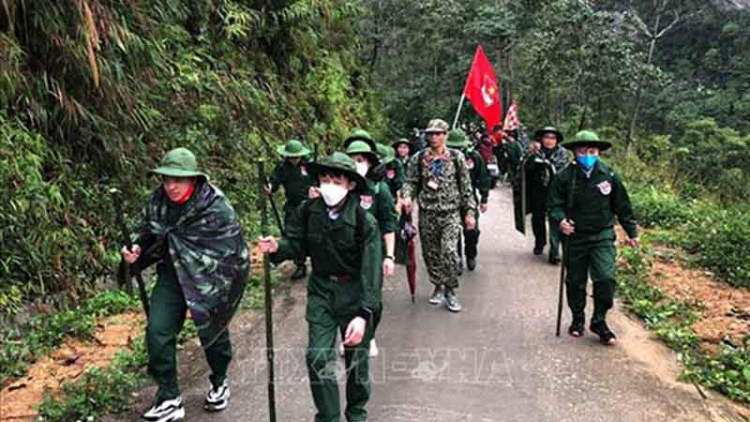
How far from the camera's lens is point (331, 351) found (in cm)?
402

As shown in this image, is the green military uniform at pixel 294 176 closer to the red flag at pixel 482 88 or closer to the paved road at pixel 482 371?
the paved road at pixel 482 371

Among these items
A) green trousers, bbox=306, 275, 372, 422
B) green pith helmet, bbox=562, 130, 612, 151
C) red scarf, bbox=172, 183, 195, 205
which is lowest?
green trousers, bbox=306, 275, 372, 422

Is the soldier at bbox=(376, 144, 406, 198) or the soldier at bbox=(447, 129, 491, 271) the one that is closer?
the soldier at bbox=(447, 129, 491, 271)

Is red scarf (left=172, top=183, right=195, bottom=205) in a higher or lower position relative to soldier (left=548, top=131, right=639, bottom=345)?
A: higher

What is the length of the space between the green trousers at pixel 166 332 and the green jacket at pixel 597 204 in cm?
353

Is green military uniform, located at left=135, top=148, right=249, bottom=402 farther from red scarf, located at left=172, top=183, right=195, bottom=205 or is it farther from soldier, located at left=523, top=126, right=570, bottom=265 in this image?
soldier, located at left=523, top=126, right=570, bottom=265

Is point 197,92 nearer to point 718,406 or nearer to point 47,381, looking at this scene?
point 47,381

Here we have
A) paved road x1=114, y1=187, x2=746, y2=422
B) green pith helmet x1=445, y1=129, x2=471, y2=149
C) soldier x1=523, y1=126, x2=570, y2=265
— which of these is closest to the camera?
paved road x1=114, y1=187, x2=746, y2=422

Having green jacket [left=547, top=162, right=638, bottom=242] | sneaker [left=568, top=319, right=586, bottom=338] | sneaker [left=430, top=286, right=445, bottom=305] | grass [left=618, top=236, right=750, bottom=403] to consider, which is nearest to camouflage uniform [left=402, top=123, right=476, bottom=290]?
sneaker [left=430, top=286, right=445, bottom=305]

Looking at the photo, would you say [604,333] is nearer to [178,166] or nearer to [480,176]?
[480,176]

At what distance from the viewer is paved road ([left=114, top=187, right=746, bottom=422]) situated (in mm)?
4699

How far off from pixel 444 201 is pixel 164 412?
3710 millimetres

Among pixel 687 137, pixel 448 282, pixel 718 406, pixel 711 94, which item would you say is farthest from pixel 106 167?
pixel 711 94

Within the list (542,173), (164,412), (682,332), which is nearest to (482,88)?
(542,173)
